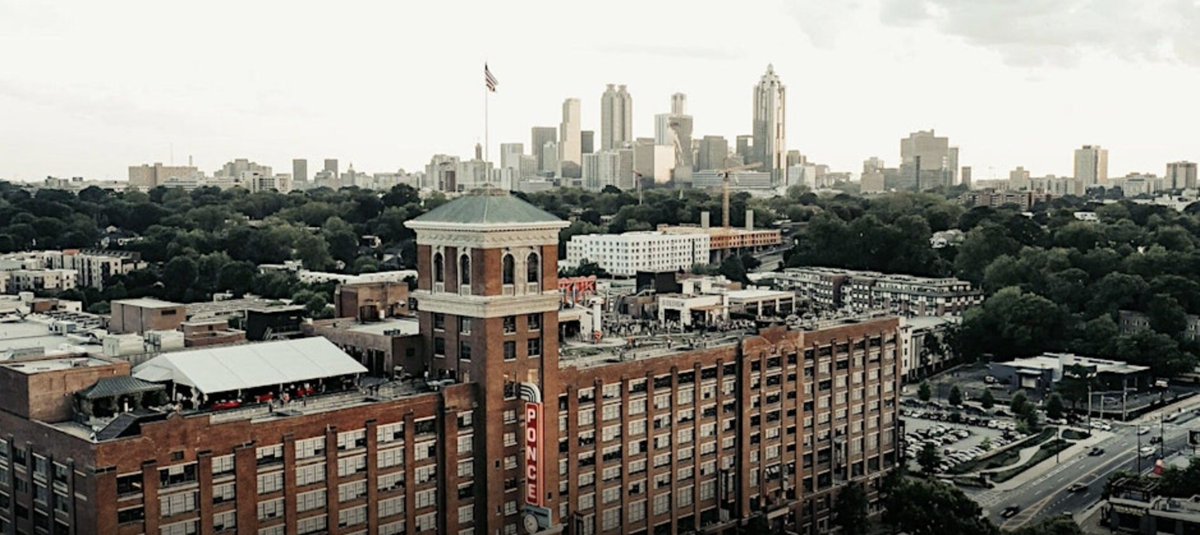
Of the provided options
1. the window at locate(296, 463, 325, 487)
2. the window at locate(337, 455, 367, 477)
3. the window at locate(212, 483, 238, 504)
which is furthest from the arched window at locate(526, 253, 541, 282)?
the window at locate(212, 483, 238, 504)

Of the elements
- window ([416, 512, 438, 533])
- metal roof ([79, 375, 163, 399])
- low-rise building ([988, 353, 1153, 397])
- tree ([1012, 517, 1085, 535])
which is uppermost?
metal roof ([79, 375, 163, 399])

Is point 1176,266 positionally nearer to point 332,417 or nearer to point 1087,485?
point 1087,485

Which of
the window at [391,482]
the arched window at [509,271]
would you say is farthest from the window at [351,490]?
the arched window at [509,271]

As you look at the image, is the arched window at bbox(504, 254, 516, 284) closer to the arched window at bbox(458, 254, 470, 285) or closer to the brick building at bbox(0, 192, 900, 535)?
the brick building at bbox(0, 192, 900, 535)

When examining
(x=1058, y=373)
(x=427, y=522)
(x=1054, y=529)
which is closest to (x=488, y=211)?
(x=427, y=522)

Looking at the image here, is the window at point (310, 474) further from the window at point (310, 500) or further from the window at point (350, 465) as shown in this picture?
the window at point (350, 465)

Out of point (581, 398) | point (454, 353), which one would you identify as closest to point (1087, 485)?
point (581, 398)

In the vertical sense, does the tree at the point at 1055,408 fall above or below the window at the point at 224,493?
below
